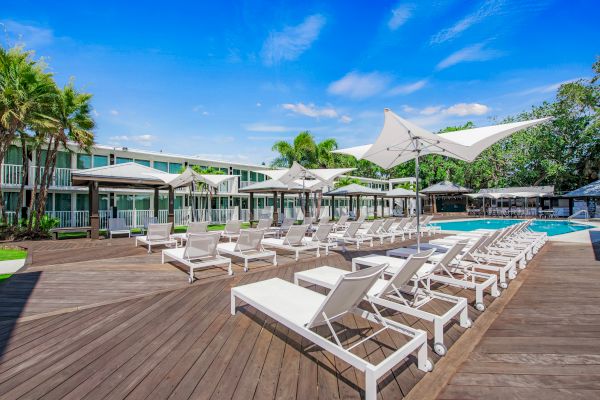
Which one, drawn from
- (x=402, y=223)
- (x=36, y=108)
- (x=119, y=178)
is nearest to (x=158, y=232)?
(x=119, y=178)

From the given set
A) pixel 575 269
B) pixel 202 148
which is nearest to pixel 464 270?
pixel 575 269

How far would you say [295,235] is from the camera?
7688 millimetres

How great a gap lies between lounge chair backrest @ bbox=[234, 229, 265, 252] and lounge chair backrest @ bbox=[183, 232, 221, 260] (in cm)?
68

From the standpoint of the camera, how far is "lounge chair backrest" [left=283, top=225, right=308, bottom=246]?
750 centimetres

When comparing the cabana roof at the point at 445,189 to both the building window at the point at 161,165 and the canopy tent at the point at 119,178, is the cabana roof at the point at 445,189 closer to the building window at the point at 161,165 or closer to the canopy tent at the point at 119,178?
the canopy tent at the point at 119,178

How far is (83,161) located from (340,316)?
19.9 m

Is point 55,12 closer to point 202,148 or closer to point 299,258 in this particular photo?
point 299,258

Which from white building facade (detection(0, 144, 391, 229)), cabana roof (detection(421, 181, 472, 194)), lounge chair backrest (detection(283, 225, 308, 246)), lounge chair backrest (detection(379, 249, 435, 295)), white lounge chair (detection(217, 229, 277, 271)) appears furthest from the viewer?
cabana roof (detection(421, 181, 472, 194))

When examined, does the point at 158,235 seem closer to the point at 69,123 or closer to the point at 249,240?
the point at 249,240

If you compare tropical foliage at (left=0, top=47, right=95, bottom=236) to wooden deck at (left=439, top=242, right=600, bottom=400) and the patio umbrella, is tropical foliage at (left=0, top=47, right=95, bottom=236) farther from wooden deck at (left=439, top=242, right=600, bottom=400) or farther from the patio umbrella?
wooden deck at (left=439, top=242, right=600, bottom=400)

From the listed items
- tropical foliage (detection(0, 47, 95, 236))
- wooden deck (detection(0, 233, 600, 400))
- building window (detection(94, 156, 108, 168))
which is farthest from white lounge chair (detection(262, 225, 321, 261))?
building window (detection(94, 156, 108, 168))

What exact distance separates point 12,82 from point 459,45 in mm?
19590

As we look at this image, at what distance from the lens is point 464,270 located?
507 cm

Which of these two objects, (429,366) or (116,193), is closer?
(429,366)
